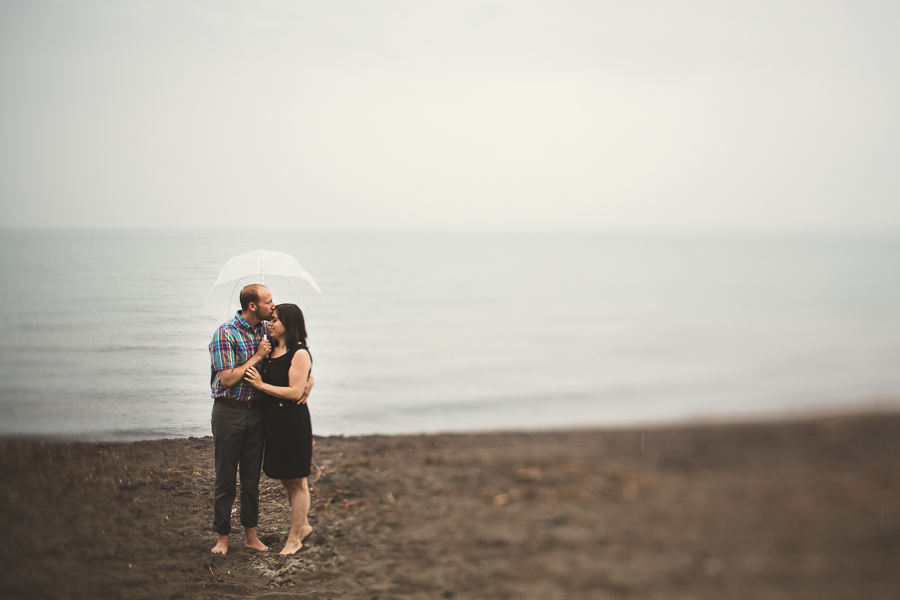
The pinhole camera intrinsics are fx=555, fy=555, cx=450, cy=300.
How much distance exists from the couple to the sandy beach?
0.24m

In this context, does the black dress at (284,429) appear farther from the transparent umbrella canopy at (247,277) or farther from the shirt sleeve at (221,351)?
the transparent umbrella canopy at (247,277)

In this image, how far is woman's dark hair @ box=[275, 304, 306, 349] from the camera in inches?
128

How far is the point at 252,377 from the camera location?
10.0 ft

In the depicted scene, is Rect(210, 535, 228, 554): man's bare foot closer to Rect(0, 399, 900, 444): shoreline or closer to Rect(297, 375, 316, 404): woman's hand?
Rect(297, 375, 316, 404): woman's hand

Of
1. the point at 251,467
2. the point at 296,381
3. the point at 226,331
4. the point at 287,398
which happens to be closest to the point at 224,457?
the point at 251,467

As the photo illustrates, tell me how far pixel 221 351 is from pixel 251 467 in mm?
722

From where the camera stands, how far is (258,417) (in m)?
3.22

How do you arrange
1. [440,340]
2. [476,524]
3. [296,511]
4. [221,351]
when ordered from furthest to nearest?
1. [440,340]
2. [476,524]
3. [296,511]
4. [221,351]

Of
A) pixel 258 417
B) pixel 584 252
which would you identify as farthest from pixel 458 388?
pixel 584 252

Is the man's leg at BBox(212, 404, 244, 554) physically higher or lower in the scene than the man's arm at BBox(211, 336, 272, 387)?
lower

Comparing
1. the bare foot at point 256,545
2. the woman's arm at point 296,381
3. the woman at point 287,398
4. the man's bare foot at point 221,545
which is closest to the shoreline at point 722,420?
the bare foot at point 256,545

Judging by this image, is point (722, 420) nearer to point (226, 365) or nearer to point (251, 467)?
point (251, 467)

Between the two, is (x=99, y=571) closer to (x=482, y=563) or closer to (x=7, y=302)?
(x=7, y=302)

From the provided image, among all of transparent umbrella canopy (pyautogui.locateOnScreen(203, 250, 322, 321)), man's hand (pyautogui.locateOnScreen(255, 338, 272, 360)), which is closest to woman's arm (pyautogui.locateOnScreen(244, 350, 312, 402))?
man's hand (pyautogui.locateOnScreen(255, 338, 272, 360))
